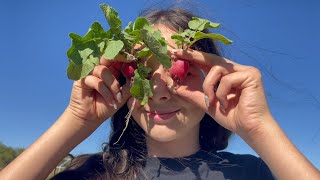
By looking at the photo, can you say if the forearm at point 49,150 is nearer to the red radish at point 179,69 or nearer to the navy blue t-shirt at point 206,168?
the navy blue t-shirt at point 206,168

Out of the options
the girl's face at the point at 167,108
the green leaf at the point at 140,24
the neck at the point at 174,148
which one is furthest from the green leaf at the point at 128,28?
the neck at the point at 174,148

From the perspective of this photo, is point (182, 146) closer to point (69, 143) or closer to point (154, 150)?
point (154, 150)

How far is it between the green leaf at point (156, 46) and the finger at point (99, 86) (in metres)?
0.43

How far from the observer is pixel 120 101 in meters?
2.73

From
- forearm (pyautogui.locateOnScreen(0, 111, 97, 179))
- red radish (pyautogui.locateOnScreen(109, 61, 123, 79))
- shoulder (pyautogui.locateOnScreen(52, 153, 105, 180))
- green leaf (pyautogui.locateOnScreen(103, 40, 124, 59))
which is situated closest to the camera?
green leaf (pyautogui.locateOnScreen(103, 40, 124, 59))

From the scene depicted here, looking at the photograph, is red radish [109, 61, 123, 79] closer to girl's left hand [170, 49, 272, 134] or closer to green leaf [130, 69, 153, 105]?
green leaf [130, 69, 153, 105]

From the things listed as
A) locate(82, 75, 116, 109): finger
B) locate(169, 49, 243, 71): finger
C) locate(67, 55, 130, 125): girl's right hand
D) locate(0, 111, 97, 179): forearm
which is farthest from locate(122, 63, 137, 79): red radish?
locate(0, 111, 97, 179): forearm

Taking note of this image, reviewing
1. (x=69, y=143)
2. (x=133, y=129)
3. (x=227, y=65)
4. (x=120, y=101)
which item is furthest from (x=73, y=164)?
(x=227, y=65)

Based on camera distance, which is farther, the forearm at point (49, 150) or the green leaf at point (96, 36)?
the forearm at point (49, 150)

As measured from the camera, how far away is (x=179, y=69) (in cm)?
261

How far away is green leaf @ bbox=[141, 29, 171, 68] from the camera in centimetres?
246

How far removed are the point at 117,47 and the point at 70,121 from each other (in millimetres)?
813

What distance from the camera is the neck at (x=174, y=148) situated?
3164 millimetres

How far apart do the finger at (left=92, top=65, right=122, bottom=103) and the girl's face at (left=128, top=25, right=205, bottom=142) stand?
20cm
